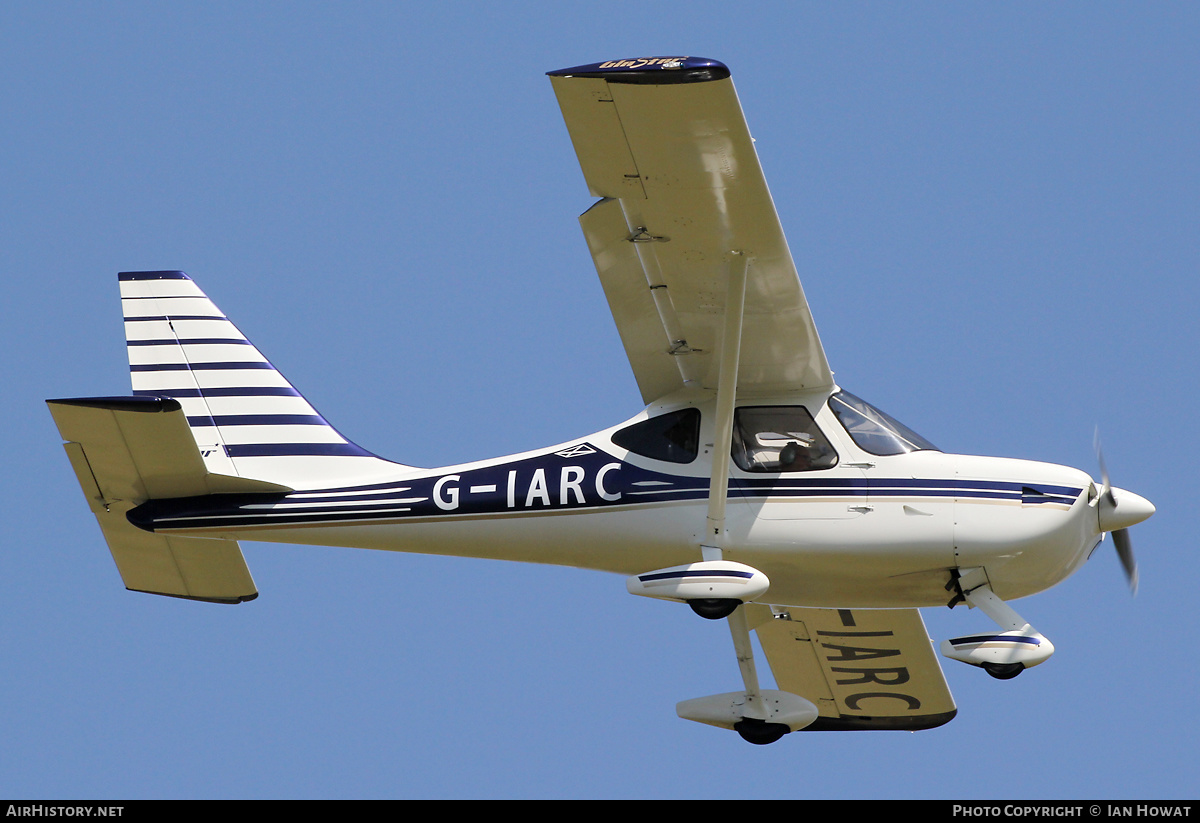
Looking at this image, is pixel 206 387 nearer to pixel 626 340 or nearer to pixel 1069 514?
pixel 626 340

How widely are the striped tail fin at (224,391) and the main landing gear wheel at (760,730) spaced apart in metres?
3.55

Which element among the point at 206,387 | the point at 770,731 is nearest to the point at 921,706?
the point at 770,731

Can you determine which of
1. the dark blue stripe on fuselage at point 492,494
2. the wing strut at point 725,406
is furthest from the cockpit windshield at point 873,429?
the wing strut at point 725,406

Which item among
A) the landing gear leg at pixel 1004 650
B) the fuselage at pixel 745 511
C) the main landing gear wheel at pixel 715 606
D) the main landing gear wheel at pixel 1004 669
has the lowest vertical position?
the main landing gear wheel at pixel 1004 669

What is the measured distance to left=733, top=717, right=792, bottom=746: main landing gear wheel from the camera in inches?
519

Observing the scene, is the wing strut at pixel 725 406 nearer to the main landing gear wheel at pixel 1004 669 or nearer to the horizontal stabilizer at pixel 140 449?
the main landing gear wheel at pixel 1004 669

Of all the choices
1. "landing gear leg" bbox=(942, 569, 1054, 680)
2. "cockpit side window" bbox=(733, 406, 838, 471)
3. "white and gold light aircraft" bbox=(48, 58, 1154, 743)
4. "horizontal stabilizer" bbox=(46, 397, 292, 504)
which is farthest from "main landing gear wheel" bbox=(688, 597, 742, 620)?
"horizontal stabilizer" bbox=(46, 397, 292, 504)

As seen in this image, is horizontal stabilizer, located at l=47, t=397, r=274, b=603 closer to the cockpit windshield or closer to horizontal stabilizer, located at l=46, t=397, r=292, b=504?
horizontal stabilizer, located at l=46, t=397, r=292, b=504

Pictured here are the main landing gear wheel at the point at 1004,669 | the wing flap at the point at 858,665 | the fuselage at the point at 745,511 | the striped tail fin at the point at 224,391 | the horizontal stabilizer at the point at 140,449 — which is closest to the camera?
the main landing gear wheel at the point at 1004,669

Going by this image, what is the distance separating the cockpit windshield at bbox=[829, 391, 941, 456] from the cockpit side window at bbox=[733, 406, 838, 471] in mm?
225

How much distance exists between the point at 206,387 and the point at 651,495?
157 inches

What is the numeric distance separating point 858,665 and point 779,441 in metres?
3.33

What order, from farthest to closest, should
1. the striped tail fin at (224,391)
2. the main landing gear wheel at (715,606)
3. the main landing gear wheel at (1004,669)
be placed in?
the striped tail fin at (224,391), the main landing gear wheel at (715,606), the main landing gear wheel at (1004,669)

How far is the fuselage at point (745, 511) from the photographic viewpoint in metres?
11.9
